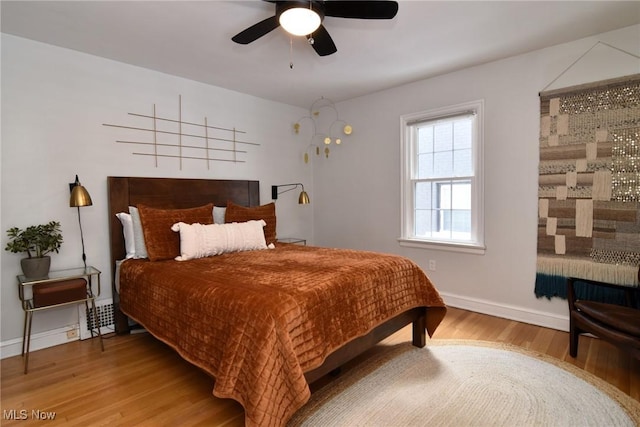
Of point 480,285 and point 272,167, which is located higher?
point 272,167

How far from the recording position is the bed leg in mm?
2580

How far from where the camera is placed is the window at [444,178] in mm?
3381

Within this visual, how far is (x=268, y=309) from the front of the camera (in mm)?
1600

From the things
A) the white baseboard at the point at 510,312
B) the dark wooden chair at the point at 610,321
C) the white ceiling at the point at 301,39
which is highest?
the white ceiling at the point at 301,39

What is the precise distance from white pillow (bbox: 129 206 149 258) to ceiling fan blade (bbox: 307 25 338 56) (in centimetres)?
202

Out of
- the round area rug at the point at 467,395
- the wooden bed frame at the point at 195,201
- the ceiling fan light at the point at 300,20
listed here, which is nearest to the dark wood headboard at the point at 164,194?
the wooden bed frame at the point at 195,201

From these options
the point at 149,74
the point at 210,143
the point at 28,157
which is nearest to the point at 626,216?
the point at 210,143

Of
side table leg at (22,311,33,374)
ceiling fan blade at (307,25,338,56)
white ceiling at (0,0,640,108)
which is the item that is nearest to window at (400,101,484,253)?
white ceiling at (0,0,640,108)

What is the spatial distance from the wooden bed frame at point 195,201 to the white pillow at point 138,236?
24 cm

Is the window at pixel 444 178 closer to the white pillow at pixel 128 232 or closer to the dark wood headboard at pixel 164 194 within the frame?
the dark wood headboard at pixel 164 194

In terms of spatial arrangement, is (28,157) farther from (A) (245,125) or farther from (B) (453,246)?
(B) (453,246)

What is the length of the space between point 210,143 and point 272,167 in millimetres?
899

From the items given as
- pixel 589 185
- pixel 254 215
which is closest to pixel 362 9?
pixel 254 215

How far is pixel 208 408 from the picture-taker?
74.2 inches
